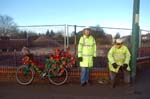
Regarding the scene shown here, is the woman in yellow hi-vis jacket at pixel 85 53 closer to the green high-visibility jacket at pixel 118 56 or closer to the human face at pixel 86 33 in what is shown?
the human face at pixel 86 33

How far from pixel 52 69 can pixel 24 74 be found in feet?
3.00

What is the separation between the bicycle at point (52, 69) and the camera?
477 inches

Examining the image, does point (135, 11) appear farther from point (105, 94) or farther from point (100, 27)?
point (105, 94)

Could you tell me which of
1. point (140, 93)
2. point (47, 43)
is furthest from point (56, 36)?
point (140, 93)

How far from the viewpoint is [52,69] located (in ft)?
39.9

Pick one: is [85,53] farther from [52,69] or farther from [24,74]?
[24,74]

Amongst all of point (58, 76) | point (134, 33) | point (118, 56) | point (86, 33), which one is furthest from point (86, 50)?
point (134, 33)

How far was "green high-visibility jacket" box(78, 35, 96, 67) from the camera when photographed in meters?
12.0

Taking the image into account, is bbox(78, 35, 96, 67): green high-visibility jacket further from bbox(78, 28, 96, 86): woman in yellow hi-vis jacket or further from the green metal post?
the green metal post

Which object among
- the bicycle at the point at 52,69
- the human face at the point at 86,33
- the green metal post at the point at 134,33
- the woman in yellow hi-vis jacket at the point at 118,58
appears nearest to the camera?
the woman in yellow hi-vis jacket at the point at 118,58

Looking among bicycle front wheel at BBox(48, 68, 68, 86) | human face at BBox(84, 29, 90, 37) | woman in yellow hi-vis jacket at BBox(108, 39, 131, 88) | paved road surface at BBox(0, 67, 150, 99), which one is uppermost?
human face at BBox(84, 29, 90, 37)

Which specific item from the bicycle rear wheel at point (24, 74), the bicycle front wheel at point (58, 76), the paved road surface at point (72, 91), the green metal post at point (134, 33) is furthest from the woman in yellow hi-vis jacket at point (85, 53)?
the bicycle rear wheel at point (24, 74)

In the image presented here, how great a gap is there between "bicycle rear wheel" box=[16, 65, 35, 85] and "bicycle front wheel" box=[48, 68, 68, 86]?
57 centimetres

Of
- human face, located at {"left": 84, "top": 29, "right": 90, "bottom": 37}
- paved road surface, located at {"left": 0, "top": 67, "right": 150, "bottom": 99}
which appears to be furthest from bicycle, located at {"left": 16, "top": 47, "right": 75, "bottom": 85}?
human face, located at {"left": 84, "top": 29, "right": 90, "bottom": 37}
